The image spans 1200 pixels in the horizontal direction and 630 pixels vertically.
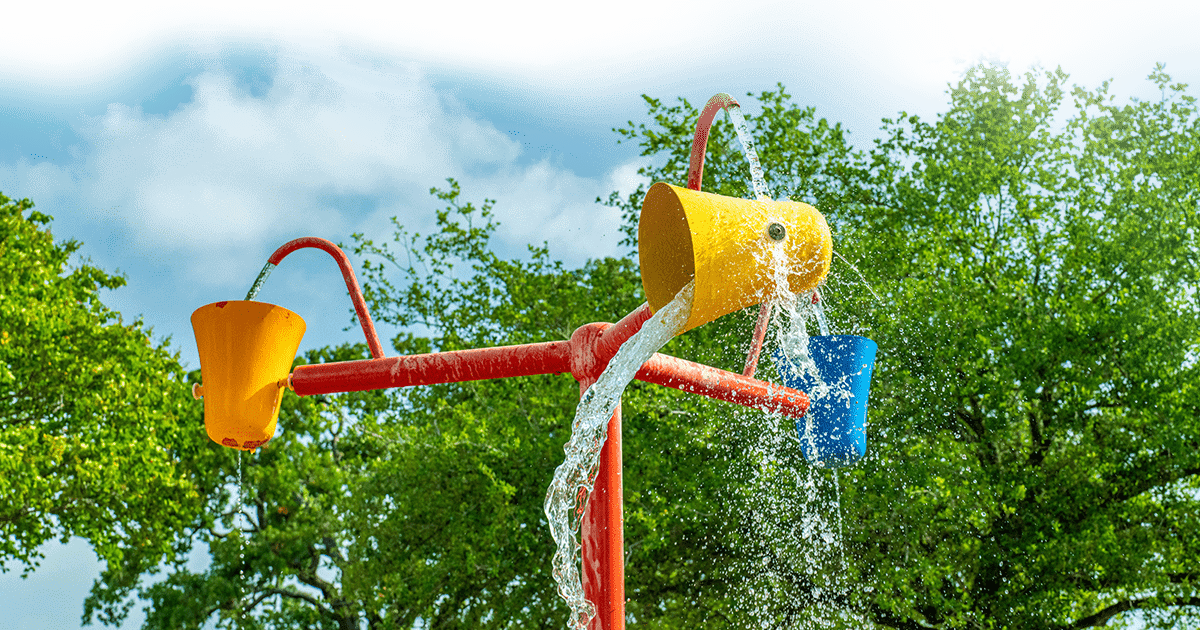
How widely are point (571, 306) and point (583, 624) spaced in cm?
948

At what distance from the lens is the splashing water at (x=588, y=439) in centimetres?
248

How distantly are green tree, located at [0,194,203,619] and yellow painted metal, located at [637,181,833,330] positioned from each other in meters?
10.9

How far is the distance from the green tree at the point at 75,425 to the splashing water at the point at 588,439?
10481 mm

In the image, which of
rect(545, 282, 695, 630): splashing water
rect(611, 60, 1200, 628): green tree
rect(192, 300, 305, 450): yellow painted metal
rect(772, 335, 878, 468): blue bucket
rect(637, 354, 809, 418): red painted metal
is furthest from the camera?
rect(611, 60, 1200, 628): green tree

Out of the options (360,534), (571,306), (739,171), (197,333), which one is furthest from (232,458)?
(197,333)

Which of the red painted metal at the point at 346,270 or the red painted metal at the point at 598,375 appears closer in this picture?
the red painted metal at the point at 598,375

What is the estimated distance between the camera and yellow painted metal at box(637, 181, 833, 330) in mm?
2311

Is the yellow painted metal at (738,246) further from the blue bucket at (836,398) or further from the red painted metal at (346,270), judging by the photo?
the red painted metal at (346,270)

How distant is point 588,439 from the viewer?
2.62m

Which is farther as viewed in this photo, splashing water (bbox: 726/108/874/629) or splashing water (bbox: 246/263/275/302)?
splashing water (bbox: 726/108/874/629)

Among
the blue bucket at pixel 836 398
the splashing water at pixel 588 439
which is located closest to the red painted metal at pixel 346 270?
the splashing water at pixel 588 439

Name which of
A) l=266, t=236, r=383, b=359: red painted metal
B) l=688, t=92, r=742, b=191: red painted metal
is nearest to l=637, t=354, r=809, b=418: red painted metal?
l=688, t=92, r=742, b=191: red painted metal

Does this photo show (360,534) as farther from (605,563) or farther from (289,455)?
(605,563)

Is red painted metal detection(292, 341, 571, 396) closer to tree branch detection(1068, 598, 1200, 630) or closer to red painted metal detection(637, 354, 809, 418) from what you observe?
red painted metal detection(637, 354, 809, 418)
